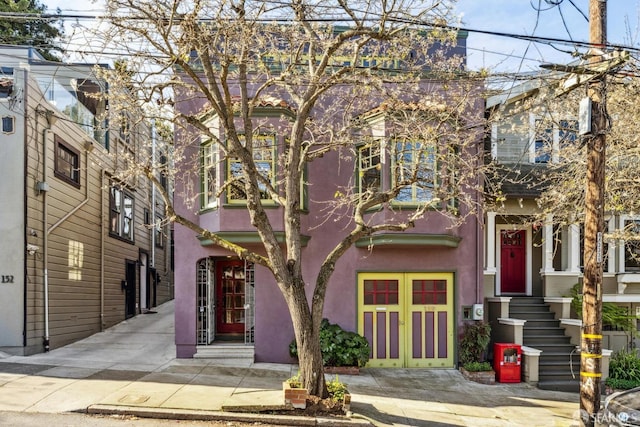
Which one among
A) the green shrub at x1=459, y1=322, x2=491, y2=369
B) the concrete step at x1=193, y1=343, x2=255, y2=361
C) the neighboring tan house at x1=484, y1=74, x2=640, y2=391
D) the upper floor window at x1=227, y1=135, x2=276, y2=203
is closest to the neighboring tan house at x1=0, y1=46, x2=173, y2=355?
the upper floor window at x1=227, y1=135, x2=276, y2=203

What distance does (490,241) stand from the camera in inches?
575

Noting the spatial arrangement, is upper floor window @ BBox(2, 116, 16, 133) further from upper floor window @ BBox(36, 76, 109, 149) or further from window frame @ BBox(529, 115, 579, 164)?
window frame @ BBox(529, 115, 579, 164)

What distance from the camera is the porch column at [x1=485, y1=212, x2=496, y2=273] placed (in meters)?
14.5

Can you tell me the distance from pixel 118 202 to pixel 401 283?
37.5 feet

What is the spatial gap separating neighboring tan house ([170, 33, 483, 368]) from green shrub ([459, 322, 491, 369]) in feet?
1.23

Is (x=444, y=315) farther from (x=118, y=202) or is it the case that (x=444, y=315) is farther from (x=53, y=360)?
(x=118, y=202)

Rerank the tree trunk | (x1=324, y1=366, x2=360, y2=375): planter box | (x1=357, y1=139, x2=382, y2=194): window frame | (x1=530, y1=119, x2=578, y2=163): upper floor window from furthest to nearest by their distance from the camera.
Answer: (x1=357, y1=139, x2=382, y2=194): window frame < (x1=324, y1=366, x2=360, y2=375): planter box < (x1=530, y1=119, x2=578, y2=163): upper floor window < the tree trunk

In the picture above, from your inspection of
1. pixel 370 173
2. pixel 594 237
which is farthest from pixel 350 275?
pixel 594 237

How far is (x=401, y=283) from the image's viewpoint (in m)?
13.2

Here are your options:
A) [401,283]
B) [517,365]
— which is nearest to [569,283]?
[517,365]

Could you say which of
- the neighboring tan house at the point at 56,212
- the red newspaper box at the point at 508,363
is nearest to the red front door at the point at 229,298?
the neighboring tan house at the point at 56,212

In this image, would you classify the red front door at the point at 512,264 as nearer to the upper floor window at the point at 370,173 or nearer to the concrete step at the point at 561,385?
the concrete step at the point at 561,385

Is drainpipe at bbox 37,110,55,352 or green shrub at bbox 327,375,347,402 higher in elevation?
drainpipe at bbox 37,110,55,352

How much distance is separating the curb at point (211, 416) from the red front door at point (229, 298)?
17.3 ft
